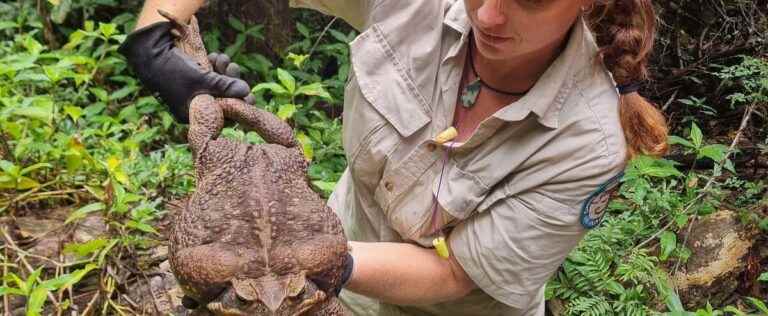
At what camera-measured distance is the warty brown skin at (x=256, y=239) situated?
148 cm

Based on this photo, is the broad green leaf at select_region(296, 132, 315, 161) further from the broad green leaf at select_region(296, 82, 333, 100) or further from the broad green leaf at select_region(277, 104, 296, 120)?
the broad green leaf at select_region(296, 82, 333, 100)

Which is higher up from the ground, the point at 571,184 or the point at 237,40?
the point at 571,184

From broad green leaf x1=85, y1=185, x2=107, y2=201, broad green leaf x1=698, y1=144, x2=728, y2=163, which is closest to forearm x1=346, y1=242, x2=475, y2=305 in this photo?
broad green leaf x1=698, y1=144, x2=728, y2=163

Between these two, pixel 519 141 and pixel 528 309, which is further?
pixel 528 309

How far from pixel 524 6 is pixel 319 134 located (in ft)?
7.28

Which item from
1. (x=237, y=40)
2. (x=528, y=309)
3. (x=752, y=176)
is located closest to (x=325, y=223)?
(x=528, y=309)

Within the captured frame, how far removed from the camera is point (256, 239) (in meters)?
1.55

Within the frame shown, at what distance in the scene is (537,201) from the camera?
214 cm

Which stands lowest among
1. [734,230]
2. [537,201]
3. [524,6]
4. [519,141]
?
[734,230]

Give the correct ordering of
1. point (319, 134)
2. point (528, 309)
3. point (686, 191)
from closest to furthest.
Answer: point (528, 309), point (686, 191), point (319, 134)

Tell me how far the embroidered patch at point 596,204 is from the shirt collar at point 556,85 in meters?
0.24

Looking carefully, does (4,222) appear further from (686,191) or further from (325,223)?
(686,191)

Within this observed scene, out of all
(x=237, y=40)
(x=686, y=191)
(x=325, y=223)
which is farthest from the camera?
(x=237, y=40)

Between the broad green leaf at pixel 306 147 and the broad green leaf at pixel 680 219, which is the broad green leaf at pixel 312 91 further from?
the broad green leaf at pixel 680 219
